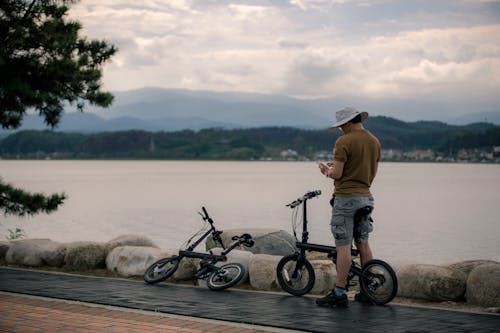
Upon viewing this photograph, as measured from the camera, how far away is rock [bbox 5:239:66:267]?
12641 millimetres

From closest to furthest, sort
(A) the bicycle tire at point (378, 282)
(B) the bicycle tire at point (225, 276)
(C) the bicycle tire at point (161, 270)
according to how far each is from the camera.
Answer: (A) the bicycle tire at point (378, 282) → (B) the bicycle tire at point (225, 276) → (C) the bicycle tire at point (161, 270)

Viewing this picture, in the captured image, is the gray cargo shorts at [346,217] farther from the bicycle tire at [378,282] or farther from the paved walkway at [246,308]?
the paved walkway at [246,308]

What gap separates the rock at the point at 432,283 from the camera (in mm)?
9258

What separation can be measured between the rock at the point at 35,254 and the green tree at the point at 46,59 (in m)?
2.22

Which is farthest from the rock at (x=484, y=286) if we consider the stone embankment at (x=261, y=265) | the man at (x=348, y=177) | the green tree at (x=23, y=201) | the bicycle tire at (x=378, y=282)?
the green tree at (x=23, y=201)

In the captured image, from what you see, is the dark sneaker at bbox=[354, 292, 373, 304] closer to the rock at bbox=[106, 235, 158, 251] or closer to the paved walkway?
the paved walkway

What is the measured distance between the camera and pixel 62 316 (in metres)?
7.73

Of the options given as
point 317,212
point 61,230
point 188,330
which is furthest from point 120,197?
point 188,330

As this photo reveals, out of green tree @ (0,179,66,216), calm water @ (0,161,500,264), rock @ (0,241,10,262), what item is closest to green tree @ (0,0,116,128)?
green tree @ (0,179,66,216)

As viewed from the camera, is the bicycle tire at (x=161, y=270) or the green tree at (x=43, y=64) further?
the green tree at (x=43, y=64)

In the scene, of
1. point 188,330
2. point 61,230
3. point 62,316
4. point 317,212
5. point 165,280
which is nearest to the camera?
point 188,330

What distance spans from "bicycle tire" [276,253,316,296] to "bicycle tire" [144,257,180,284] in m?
1.88

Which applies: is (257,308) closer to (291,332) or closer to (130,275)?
(291,332)

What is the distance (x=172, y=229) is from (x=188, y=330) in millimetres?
34471
